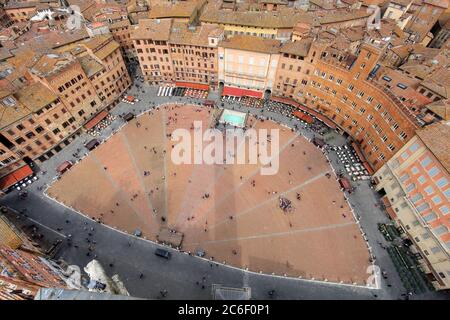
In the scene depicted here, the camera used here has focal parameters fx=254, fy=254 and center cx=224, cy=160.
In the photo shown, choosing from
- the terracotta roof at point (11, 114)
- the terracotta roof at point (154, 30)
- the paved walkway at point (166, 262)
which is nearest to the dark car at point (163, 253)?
the paved walkway at point (166, 262)

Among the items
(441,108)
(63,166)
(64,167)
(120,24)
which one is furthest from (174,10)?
(441,108)

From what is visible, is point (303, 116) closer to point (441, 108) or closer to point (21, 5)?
point (441, 108)

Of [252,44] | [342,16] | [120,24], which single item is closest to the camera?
[252,44]

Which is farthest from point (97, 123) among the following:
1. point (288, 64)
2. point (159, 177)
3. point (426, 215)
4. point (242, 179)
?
point (426, 215)

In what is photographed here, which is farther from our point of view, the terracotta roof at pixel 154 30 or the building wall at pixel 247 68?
the terracotta roof at pixel 154 30

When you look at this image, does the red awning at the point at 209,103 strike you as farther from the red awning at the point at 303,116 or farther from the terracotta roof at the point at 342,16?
the terracotta roof at the point at 342,16
